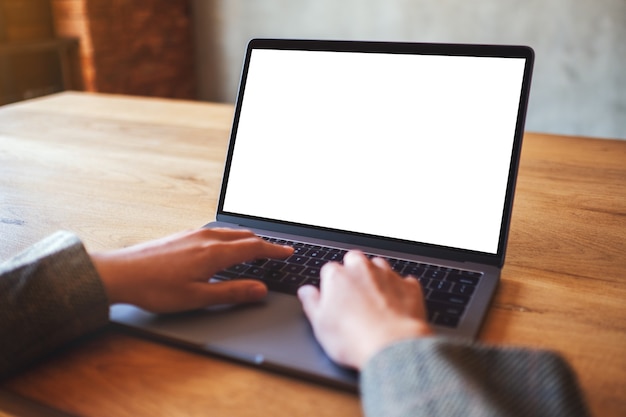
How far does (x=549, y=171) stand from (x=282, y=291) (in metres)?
0.67

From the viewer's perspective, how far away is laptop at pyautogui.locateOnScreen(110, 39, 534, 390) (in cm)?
64

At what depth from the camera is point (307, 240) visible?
790mm

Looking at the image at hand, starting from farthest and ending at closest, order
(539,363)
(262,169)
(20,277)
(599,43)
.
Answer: (599,43), (262,169), (20,277), (539,363)

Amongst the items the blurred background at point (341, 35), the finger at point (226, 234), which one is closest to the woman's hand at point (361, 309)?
the finger at point (226, 234)

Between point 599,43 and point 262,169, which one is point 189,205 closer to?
point 262,169

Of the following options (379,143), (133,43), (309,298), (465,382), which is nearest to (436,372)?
(465,382)

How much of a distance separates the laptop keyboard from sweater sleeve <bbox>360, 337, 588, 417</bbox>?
0.12 meters

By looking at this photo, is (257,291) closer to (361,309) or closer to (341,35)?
(361,309)

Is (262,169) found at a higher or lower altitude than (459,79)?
lower

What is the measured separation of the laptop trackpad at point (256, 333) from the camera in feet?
1.78

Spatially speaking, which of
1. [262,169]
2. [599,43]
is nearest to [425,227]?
[262,169]

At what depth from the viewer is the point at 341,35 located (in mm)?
3771

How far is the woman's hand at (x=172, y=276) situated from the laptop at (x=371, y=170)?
2 cm

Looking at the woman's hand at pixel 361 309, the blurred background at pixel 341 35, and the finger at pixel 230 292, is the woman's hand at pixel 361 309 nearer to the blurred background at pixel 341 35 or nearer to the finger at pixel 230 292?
the finger at pixel 230 292
